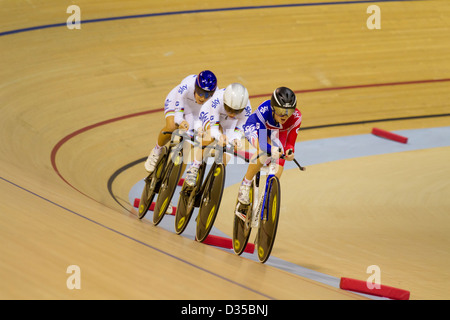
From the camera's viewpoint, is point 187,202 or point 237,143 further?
point 187,202

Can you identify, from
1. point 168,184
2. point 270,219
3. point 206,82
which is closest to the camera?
point 270,219

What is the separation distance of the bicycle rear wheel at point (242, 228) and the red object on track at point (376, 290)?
584mm

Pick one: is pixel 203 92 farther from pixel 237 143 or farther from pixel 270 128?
pixel 270 128

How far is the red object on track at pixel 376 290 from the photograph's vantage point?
3145mm

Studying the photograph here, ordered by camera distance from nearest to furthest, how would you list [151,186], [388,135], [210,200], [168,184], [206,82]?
[210,200], [206,82], [168,184], [151,186], [388,135]

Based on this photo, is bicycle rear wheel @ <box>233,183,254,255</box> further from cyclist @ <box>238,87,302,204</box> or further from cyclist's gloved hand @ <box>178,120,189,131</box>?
cyclist's gloved hand @ <box>178,120,189,131</box>

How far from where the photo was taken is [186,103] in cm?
420

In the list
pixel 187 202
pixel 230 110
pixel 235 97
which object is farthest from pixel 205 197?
pixel 235 97

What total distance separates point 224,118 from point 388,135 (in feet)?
12.2

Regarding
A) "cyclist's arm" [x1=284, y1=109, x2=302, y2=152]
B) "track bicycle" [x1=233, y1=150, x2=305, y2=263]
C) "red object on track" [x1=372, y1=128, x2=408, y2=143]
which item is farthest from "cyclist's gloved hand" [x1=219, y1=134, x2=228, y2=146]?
"red object on track" [x1=372, y1=128, x2=408, y2=143]

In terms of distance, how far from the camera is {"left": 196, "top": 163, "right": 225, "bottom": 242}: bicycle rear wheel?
359 cm

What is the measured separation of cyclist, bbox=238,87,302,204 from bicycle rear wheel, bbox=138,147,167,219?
99 cm

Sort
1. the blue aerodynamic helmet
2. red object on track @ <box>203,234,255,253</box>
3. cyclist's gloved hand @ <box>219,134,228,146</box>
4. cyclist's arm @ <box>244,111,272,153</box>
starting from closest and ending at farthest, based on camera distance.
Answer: cyclist's arm @ <box>244,111,272,153</box> → cyclist's gloved hand @ <box>219,134,228,146</box> → the blue aerodynamic helmet → red object on track @ <box>203,234,255,253</box>
